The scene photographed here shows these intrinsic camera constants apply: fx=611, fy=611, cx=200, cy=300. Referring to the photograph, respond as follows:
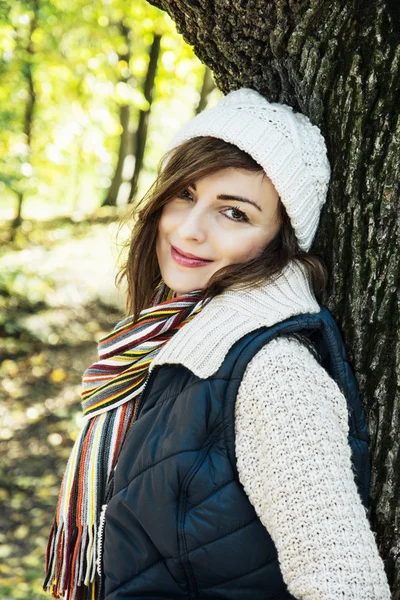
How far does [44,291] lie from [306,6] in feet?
19.2

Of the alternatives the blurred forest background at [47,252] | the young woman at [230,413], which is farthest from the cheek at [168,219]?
the blurred forest background at [47,252]

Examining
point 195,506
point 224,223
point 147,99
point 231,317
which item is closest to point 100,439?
point 195,506

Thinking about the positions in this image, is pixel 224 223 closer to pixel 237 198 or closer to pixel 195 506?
pixel 237 198

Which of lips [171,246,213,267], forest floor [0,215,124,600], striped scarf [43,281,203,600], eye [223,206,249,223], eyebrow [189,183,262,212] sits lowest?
forest floor [0,215,124,600]

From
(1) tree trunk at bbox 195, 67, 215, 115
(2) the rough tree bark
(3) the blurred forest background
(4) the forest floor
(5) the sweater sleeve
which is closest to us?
(5) the sweater sleeve

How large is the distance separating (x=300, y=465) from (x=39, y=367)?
5.29m

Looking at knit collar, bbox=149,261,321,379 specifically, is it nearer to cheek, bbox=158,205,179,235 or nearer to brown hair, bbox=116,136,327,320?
brown hair, bbox=116,136,327,320

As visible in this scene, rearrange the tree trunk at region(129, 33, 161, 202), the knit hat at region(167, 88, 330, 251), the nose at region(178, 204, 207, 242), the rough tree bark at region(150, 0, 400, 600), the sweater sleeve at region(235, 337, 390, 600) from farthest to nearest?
the tree trunk at region(129, 33, 161, 202)
the nose at region(178, 204, 207, 242)
the knit hat at region(167, 88, 330, 251)
the rough tree bark at region(150, 0, 400, 600)
the sweater sleeve at region(235, 337, 390, 600)

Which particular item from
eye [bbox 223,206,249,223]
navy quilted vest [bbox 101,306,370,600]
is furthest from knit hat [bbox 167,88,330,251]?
navy quilted vest [bbox 101,306,370,600]

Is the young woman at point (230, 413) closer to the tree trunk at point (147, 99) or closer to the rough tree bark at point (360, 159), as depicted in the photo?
the rough tree bark at point (360, 159)

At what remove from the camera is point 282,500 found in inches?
61.1

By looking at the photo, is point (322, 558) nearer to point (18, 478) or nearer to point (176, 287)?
point (176, 287)

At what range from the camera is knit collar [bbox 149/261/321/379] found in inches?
68.1

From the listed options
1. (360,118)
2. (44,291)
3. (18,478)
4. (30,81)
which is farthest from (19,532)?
(30,81)
